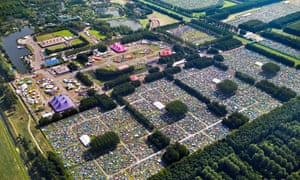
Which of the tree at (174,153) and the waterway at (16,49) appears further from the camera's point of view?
the waterway at (16,49)

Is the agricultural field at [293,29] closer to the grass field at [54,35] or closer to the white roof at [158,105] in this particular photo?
the white roof at [158,105]

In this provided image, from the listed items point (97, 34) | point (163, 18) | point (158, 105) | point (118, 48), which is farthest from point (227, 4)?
point (158, 105)

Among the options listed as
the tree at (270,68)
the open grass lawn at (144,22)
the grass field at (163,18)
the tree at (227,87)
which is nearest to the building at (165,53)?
the tree at (227,87)

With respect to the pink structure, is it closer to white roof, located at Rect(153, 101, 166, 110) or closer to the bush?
white roof, located at Rect(153, 101, 166, 110)

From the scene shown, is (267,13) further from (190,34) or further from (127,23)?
(127,23)

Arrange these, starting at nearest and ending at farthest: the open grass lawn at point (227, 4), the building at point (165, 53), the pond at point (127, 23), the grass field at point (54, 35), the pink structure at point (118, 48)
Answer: the building at point (165, 53), the pink structure at point (118, 48), the grass field at point (54, 35), the pond at point (127, 23), the open grass lawn at point (227, 4)

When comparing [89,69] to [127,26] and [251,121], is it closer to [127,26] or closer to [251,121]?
[127,26]
